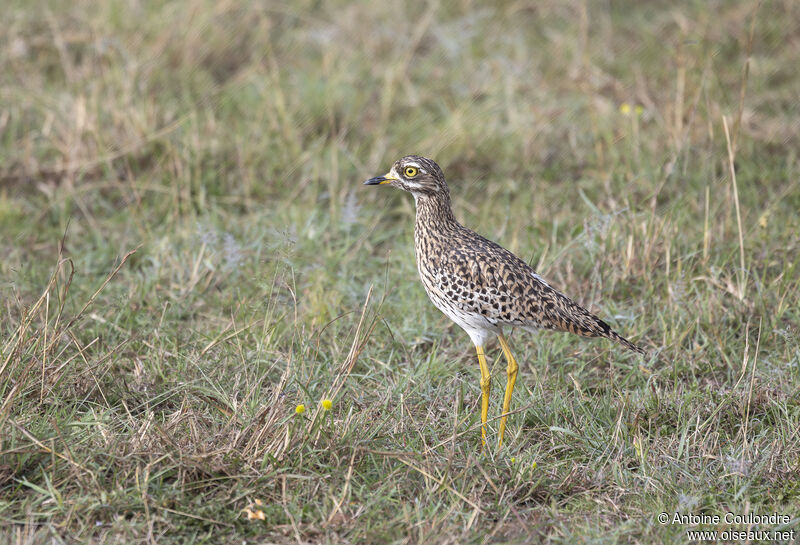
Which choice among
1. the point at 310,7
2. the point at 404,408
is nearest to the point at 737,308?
the point at 404,408

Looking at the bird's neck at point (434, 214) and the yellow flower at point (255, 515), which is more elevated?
the bird's neck at point (434, 214)

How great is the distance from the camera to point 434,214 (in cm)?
435

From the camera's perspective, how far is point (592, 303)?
495 cm

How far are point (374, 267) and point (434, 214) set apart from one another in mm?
1183

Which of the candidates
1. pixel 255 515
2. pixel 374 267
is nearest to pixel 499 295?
pixel 255 515

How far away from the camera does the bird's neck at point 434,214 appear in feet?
14.2

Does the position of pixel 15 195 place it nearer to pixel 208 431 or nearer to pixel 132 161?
pixel 132 161

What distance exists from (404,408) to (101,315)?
1708 millimetres

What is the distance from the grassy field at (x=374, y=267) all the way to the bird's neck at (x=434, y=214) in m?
0.36

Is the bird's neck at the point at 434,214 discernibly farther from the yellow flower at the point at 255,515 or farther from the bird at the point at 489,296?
the yellow flower at the point at 255,515

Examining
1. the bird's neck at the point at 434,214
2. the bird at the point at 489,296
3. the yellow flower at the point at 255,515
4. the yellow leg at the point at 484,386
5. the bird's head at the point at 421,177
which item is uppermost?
the bird's head at the point at 421,177

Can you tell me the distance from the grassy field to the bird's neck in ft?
1.19

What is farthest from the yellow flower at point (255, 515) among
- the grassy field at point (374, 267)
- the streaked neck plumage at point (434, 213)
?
the streaked neck plumage at point (434, 213)

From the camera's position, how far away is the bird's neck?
4.34 meters
